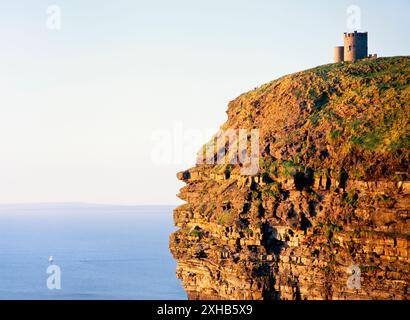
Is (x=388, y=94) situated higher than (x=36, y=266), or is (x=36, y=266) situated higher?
(x=388, y=94)

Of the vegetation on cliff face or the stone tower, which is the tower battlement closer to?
the stone tower

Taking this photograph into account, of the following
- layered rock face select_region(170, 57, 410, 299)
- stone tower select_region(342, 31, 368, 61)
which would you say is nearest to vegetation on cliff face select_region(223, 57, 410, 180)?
layered rock face select_region(170, 57, 410, 299)

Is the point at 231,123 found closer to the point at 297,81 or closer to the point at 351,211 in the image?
the point at 297,81

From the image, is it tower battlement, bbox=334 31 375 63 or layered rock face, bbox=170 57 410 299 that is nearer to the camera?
layered rock face, bbox=170 57 410 299

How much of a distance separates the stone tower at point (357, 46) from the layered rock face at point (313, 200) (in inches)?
374

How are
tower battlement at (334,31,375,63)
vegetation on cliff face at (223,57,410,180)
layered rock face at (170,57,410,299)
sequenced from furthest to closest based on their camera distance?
tower battlement at (334,31,375,63), vegetation on cliff face at (223,57,410,180), layered rock face at (170,57,410,299)

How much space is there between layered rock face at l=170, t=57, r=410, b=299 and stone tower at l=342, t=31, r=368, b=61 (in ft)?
31.1

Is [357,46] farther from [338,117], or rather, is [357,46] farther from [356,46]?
[338,117]

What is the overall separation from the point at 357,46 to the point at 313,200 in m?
23.0

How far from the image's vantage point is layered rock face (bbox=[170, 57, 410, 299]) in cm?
5172

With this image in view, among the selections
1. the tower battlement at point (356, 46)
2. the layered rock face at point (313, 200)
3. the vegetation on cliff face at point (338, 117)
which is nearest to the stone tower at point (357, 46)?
the tower battlement at point (356, 46)

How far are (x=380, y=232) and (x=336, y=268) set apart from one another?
3962mm

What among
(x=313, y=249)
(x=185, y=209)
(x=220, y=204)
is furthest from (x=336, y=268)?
(x=185, y=209)
